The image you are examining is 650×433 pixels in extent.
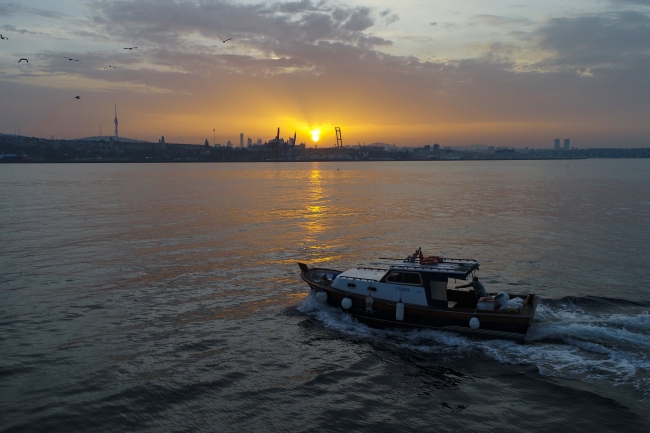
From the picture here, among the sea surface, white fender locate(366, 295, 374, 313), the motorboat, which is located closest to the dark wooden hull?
the motorboat

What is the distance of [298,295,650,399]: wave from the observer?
50.2 ft

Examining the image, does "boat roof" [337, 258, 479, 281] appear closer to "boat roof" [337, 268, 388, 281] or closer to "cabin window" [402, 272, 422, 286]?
"boat roof" [337, 268, 388, 281]

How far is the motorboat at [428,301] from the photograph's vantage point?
57.5 feet

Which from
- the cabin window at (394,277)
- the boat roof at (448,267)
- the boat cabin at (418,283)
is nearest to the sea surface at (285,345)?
the boat cabin at (418,283)

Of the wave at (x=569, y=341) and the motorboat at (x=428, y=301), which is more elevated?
the motorboat at (x=428, y=301)

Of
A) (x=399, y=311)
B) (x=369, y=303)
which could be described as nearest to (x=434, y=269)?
(x=399, y=311)

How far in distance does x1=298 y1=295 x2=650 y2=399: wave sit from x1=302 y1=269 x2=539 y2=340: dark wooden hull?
28 centimetres

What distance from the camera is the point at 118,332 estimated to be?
18.1 metres

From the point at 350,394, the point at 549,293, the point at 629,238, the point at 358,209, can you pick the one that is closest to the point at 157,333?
the point at 350,394

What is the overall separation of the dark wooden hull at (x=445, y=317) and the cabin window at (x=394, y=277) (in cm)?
89

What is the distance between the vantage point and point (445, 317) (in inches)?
712

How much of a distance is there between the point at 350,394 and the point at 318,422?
5.50 feet

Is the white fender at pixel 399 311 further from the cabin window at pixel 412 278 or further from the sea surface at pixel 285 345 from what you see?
the cabin window at pixel 412 278

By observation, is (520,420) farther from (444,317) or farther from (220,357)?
(220,357)
